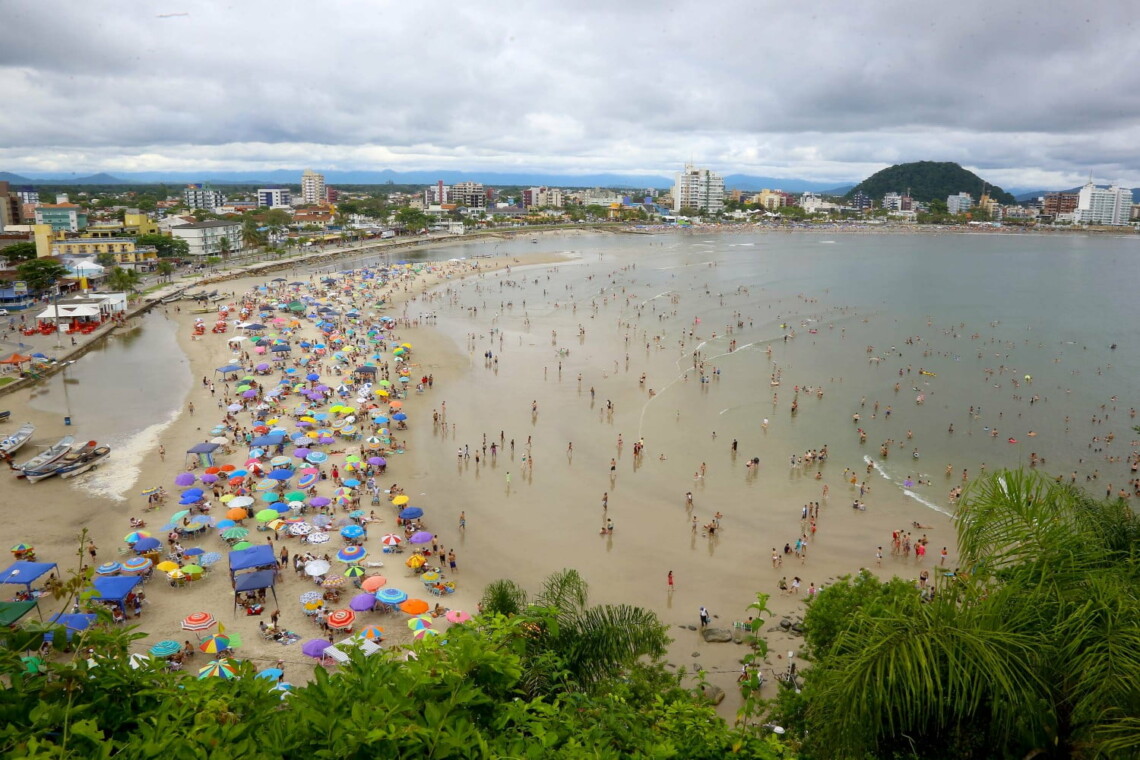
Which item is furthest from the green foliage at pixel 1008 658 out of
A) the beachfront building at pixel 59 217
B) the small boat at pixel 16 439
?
the beachfront building at pixel 59 217

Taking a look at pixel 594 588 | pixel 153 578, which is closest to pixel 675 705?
pixel 594 588

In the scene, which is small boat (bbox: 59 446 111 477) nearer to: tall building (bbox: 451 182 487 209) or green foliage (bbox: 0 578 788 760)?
green foliage (bbox: 0 578 788 760)

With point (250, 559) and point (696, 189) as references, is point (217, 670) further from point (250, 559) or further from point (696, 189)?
point (696, 189)

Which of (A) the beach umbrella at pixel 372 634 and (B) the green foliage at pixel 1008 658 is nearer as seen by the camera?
(B) the green foliage at pixel 1008 658

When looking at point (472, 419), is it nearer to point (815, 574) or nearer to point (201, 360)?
point (815, 574)

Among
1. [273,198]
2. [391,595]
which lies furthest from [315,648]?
[273,198]

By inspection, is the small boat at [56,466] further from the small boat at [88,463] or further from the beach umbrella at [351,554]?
the beach umbrella at [351,554]

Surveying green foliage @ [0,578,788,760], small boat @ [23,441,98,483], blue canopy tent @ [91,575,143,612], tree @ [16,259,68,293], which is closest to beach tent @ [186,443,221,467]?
small boat @ [23,441,98,483]
